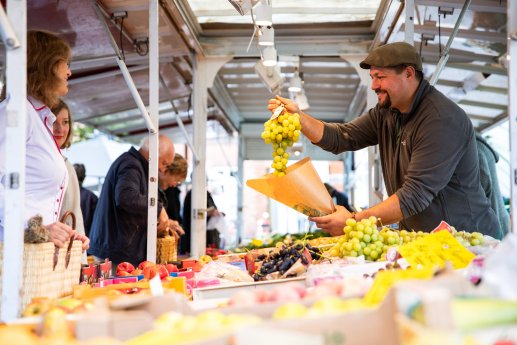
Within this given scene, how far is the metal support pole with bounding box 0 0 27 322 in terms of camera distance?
2264 millimetres

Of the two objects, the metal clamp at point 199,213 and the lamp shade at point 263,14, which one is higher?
the lamp shade at point 263,14

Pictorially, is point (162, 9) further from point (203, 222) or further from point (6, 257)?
point (6, 257)

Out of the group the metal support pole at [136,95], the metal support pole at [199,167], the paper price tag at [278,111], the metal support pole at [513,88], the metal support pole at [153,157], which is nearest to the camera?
the metal support pole at [513,88]

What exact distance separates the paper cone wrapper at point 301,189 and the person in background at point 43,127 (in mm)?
1031

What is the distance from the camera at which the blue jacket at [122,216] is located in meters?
5.06

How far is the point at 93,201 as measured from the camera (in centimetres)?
694

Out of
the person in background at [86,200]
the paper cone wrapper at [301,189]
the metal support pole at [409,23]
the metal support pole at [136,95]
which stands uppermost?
the metal support pole at [409,23]

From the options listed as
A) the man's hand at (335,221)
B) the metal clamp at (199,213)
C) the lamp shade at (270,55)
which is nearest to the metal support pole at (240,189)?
the metal clamp at (199,213)

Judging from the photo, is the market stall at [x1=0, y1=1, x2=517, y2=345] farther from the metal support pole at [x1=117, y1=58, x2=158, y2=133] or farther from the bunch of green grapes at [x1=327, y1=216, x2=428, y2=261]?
the metal support pole at [x1=117, y1=58, x2=158, y2=133]

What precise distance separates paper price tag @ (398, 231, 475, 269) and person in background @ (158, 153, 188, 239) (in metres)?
3.61

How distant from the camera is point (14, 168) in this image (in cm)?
227

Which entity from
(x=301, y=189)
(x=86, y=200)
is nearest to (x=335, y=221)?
(x=301, y=189)

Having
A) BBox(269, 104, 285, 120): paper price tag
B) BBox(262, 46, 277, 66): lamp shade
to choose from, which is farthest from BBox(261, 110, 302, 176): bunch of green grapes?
BBox(262, 46, 277, 66): lamp shade

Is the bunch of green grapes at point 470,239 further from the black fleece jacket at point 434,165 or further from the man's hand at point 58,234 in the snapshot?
the man's hand at point 58,234
